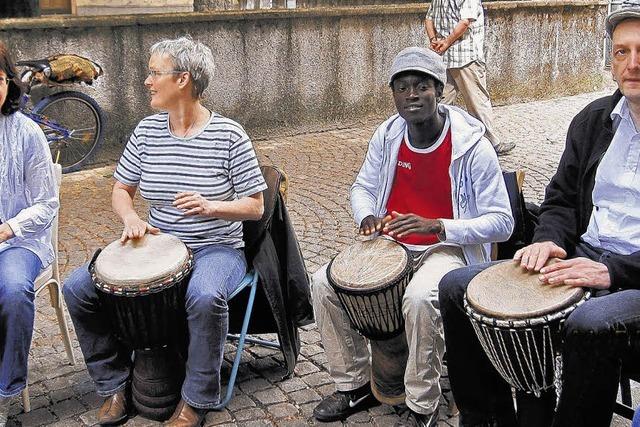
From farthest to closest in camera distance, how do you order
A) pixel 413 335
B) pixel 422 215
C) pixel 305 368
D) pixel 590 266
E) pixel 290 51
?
pixel 290 51 → pixel 305 368 → pixel 422 215 → pixel 413 335 → pixel 590 266

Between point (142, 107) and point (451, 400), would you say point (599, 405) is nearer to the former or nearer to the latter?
point (451, 400)

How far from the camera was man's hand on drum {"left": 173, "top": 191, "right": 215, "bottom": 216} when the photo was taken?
3717mm

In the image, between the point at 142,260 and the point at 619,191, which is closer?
the point at 619,191

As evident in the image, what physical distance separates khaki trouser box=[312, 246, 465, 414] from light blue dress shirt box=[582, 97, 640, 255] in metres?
0.60

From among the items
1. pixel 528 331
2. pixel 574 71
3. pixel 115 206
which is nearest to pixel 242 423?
pixel 115 206

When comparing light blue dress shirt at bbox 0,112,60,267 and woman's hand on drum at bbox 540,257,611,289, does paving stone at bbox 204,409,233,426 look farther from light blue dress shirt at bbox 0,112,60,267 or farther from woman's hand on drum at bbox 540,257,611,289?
woman's hand on drum at bbox 540,257,611,289

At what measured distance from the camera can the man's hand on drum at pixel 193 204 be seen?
3717mm

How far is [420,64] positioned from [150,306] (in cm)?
142

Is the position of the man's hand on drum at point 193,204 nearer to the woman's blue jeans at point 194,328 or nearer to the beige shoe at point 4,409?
the woman's blue jeans at point 194,328

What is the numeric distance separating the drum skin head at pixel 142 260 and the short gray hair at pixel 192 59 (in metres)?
0.67

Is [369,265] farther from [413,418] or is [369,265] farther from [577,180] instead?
[577,180]

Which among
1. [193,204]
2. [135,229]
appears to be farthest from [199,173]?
[135,229]

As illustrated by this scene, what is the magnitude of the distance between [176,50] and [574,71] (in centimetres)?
962

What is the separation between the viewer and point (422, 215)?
3.79 metres
